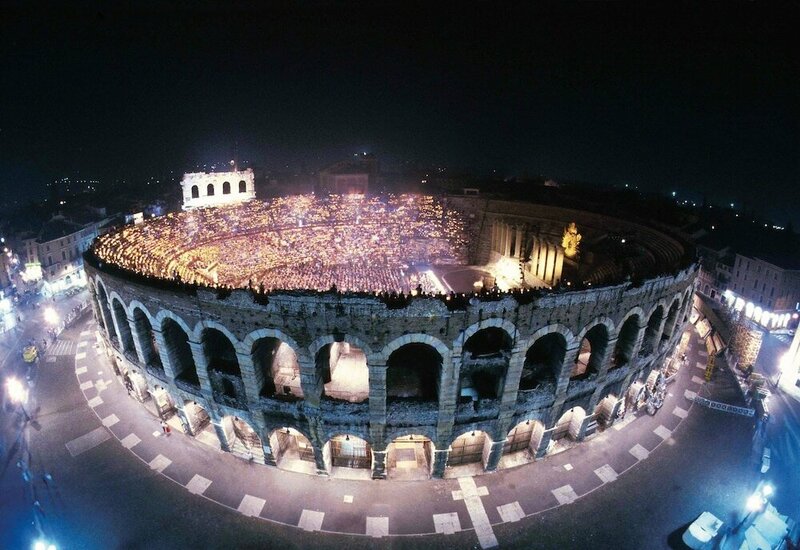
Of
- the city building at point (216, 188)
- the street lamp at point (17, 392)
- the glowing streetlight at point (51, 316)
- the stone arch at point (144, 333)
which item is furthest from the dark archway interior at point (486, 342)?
the glowing streetlight at point (51, 316)

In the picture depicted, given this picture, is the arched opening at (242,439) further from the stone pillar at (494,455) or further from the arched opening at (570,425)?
the arched opening at (570,425)

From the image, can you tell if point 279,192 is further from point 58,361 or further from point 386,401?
point 386,401

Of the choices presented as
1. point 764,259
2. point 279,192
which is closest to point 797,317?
point 764,259

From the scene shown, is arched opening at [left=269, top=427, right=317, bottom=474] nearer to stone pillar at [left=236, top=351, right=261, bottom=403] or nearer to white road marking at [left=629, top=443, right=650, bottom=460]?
stone pillar at [left=236, top=351, right=261, bottom=403]

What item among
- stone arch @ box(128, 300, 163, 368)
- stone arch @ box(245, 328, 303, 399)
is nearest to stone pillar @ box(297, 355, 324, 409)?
stone arch @ box(245, 328, 303, 399)

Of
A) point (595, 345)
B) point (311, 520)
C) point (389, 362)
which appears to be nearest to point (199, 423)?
point (311, 520)
